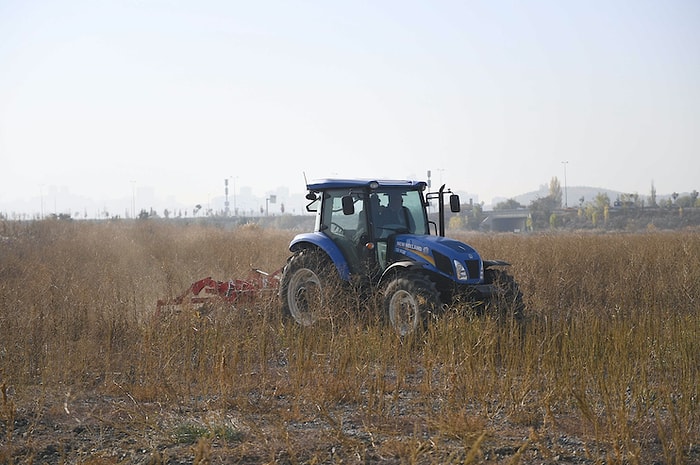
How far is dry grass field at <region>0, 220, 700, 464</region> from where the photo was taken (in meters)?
5.14

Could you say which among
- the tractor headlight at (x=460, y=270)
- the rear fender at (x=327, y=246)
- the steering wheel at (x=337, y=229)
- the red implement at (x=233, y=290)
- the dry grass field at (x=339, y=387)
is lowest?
the dry grass field at (x=339, y=387)

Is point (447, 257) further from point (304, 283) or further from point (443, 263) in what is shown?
point (304, 283)

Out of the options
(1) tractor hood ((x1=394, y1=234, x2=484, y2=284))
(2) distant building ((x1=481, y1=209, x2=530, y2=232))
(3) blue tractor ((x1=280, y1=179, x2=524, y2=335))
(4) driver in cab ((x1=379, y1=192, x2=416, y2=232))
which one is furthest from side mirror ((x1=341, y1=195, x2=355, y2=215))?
(2) distant building ((x1=481, y1=209, x2=530, y2=232))

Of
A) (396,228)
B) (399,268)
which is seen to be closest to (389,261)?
(399,268)

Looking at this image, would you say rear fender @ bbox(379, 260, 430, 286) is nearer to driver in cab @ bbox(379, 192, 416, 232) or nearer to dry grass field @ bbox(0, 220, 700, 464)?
dry grass field @ bbox(0, 220, 700, 464)

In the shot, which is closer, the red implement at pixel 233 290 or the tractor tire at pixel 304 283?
the tractor tire at pixel 304 283

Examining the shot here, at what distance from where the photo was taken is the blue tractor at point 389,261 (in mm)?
8751

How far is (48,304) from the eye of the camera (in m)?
9.84

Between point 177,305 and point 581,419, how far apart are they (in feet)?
20.4

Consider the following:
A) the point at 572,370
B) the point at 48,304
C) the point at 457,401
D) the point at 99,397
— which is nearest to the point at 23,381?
the point at 99,397

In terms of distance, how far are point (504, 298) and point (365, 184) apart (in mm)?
2241

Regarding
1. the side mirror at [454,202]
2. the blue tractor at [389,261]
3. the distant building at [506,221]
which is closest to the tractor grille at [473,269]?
the blue tractor at [389,261]

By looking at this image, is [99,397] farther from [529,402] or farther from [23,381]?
[529,402]

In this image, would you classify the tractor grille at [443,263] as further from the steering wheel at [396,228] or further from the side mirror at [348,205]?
the side mirror at [348,205]
